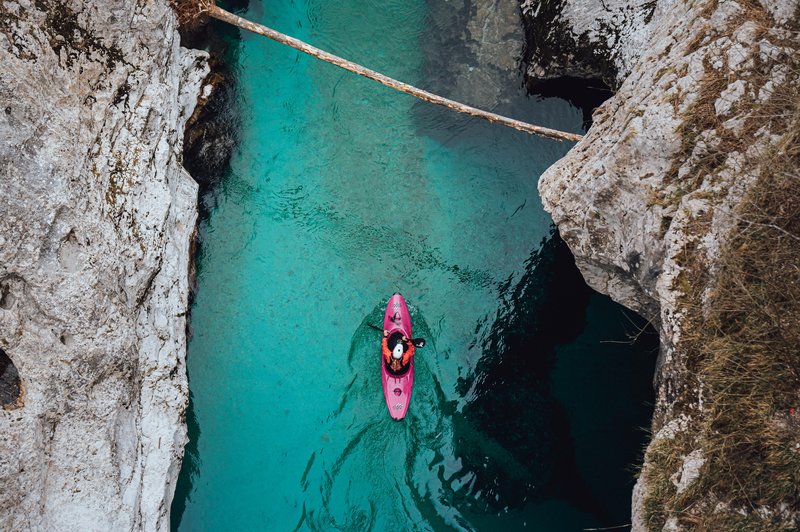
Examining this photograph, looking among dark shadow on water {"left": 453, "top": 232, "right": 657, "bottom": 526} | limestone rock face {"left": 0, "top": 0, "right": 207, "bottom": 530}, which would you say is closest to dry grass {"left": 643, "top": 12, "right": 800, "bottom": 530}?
dark shadow on water {"left": 453, "top": 232, "right": 657, "bottom": 526}

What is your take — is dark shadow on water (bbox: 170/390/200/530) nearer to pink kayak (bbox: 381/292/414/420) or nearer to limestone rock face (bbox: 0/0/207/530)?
limestone rock face (bbox: 0/0/207/530)

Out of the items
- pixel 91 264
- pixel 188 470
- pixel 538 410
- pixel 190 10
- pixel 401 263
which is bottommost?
pixel 188 470

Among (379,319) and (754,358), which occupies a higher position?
(754,358)

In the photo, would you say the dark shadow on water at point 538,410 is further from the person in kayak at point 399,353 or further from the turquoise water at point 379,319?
the person in kayak at point 399,353

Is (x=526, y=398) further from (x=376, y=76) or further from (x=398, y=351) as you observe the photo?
(x=376, y=76)

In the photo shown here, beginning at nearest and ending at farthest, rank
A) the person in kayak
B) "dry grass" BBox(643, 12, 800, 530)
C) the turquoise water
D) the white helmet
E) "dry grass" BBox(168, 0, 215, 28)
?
"dry grass" BBox(643, 12, 800, 530) < the white helmet < the person in kayak < the turquoise water < "dry grass" BBox(168, 0, 215, 28)

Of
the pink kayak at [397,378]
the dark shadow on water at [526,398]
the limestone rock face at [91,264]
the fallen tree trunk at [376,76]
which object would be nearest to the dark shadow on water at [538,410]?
the dark shadow on water at [526,398]

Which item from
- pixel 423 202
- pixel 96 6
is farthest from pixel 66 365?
pixel 423 202

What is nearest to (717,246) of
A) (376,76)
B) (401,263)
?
(401,263)

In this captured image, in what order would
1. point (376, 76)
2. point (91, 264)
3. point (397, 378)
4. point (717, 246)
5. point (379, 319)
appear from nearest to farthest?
point (717, 246)
point (91, 264)
point (376, 76)
point (397, 378)
point (379, 319)
